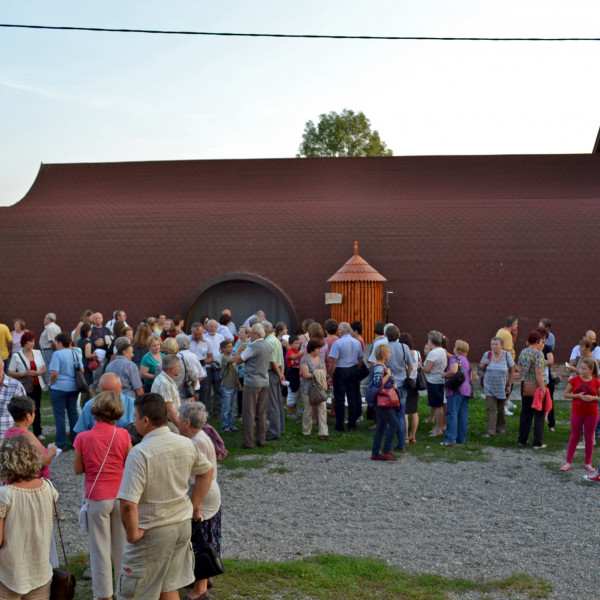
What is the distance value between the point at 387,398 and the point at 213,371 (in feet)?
13.9

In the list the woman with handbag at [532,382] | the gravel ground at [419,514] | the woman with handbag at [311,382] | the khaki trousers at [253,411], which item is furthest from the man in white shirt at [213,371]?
the woman with handbag at [532,382]

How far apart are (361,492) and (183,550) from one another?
13.3 ft

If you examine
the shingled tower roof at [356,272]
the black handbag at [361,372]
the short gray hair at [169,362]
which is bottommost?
the black handbag at [361,372]

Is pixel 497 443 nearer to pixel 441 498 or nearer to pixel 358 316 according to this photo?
pixel 441 498

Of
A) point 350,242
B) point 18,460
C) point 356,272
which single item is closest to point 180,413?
point 18,460

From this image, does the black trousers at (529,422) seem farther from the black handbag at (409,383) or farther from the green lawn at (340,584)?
the green lawn at (340,584)

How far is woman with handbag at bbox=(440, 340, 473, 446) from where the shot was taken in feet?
33.9

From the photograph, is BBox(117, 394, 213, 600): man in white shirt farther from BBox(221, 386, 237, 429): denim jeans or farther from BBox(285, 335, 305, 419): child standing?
BBox(285, 335, 305, 419): child standing

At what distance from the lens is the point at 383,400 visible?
30.7 feet

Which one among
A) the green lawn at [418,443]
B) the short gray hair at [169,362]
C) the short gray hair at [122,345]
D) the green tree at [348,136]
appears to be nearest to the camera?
the short gray hair at [169,362]

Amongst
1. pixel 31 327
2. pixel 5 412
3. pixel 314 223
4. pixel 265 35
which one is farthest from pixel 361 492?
pixel 31 327

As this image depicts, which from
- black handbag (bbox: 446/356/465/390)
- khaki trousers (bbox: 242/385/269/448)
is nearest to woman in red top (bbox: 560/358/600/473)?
A: black handbag (bbox: 446/356/465/390)

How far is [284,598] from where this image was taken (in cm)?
537

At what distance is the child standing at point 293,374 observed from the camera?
40.2 ft
